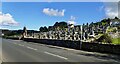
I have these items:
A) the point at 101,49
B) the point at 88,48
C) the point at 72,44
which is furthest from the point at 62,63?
the point at 72,44

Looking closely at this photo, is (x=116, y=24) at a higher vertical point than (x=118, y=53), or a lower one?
higher

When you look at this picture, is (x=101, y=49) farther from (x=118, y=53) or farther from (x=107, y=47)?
(x=118, y=53)

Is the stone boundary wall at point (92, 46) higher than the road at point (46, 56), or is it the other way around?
the stone boundary wall at point (92, 46)

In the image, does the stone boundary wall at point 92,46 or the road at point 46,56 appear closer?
the road at point 46,56

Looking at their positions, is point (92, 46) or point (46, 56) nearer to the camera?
point (46, 56)

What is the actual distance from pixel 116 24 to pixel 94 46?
47127 mm

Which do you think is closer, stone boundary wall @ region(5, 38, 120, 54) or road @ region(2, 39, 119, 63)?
road @ region(2, 39, 119, 63)

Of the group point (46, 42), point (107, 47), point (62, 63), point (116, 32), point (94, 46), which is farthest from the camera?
point (116, 32)

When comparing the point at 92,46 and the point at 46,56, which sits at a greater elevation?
the point at 92,46

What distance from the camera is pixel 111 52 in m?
27.4

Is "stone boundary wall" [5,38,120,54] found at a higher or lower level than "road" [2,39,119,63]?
higher

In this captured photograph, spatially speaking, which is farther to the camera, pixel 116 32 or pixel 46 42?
pixel 116 32

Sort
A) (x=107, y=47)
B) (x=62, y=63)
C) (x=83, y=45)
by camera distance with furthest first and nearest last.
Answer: (x=83, y=45) → (x=107, y=47) → (x=62, y=63)

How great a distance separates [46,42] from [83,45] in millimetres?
18707
